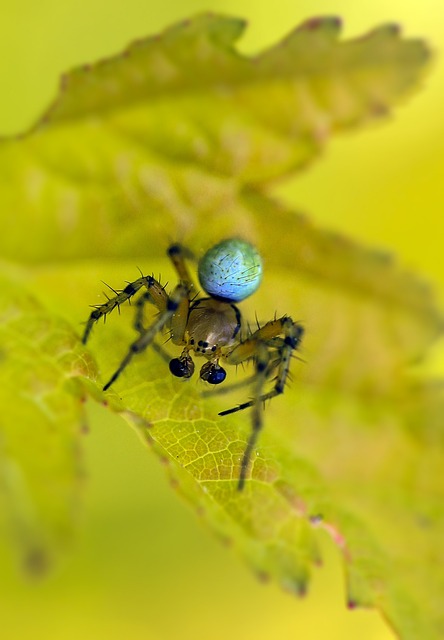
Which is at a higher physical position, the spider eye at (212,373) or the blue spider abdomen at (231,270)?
the blue spider abdomen at (231,270)

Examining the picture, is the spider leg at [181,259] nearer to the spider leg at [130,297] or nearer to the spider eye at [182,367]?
the spider leg at [130,297]

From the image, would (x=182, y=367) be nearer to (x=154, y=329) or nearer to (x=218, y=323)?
(x=154, y=329)

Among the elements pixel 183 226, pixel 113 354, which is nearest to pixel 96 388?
pixel 113 354

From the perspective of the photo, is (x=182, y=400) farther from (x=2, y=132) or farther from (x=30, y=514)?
(x=2, y=132)

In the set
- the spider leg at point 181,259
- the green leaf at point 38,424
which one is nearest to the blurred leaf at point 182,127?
the spider leg at point 181,259

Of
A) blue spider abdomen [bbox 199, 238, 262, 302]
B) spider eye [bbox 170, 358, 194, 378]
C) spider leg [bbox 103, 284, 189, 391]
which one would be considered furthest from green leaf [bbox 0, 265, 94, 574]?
blue spider abdomen [bbox 199, 238, 262, 302]

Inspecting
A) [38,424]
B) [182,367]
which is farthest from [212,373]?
[38,424]
